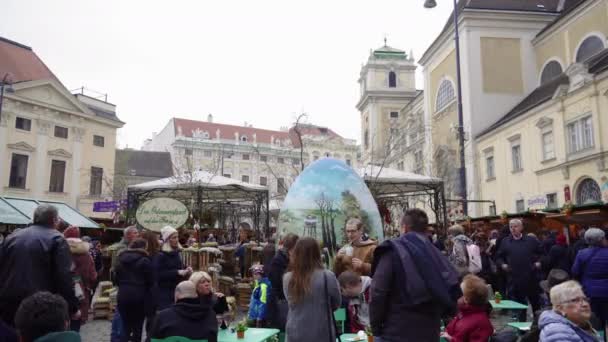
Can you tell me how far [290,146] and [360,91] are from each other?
2787cm

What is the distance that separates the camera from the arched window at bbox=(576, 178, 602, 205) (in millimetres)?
23234

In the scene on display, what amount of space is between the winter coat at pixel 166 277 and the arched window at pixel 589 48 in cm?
2935

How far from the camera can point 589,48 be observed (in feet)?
96.6

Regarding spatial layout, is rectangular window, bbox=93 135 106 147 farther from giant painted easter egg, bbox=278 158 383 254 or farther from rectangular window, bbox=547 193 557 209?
giant painted easter egg, bbox=278 158 383 254

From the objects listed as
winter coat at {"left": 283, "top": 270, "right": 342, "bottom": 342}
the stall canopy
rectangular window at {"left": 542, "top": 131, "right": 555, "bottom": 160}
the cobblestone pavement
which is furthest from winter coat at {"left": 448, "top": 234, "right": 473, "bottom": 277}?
rectangular window at {"left": 542, "top": 131, "right": 555, "bottom": 160}

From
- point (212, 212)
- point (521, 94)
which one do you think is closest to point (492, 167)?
point (521, 94)

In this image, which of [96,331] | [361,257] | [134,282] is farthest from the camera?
[96,331]

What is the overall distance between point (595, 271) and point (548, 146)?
21829 millimetres

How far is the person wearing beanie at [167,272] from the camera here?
22.6 ft

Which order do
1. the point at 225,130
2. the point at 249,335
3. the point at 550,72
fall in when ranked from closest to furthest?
the point at 249,335
the point at 550,72
the point at 225,130

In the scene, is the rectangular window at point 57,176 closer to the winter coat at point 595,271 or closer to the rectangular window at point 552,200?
the rectangular window at point 552,200

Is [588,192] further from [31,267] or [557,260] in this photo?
[31,267]

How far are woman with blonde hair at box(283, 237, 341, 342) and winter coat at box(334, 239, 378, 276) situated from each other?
1.55m

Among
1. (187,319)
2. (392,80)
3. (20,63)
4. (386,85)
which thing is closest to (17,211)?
(187,319)
